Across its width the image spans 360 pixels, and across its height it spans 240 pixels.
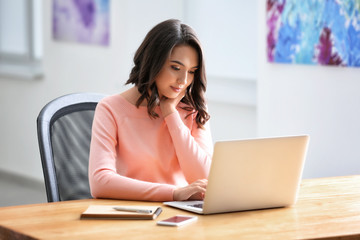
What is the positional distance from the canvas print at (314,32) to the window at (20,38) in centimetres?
246

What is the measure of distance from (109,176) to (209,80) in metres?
2.13

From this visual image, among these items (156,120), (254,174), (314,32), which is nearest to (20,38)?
(314,32)

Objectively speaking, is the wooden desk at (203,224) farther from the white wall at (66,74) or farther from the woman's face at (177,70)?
the white wall at (66,74)

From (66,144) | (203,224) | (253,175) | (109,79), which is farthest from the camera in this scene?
(109,79)

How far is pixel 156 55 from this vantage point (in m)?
2.08

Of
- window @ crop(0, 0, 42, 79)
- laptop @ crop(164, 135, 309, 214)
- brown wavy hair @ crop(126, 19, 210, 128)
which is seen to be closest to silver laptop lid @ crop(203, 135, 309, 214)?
laptop @ crop(164, 135, 309, 214)

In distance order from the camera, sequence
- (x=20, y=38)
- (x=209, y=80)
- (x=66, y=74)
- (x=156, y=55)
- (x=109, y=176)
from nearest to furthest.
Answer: (x=109, y=176) → (x=156, y=55) → (x=209, y=80) → (x=66, y=74) → (x=20, y=38)

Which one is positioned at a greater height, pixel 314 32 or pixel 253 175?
pixel 314 32

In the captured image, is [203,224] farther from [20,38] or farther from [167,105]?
[20,38]

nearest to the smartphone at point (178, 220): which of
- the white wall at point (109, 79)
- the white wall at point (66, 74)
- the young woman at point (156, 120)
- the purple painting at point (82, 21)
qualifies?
the young woman at point (156, 120)

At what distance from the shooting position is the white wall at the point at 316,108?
2889 mm

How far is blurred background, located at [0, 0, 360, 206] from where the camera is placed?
2994mm

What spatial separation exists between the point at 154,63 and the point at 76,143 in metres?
0.48

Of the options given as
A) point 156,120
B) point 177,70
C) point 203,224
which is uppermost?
point 177,70
